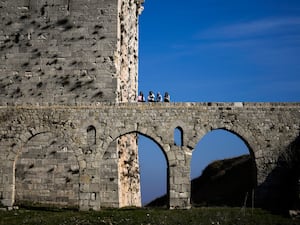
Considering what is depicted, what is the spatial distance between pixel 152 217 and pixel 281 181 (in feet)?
21.2

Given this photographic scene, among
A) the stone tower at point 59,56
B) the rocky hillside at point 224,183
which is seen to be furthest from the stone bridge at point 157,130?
the rocky hillside at point 224,183

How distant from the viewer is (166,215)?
1992cm

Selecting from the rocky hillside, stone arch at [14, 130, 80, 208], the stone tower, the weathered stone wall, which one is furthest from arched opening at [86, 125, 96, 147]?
the rocky hillside

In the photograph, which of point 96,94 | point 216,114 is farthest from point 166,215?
point 96,94

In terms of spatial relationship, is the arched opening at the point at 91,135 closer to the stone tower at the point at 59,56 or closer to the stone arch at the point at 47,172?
the stone arch at the point at 47,172

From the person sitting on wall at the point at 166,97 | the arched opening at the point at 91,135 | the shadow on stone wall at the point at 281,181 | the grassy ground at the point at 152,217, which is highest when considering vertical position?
the person sitting on wall at the point at 166,97

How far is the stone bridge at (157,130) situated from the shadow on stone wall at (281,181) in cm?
4

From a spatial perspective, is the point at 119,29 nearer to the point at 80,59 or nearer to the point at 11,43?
the point at 80,59

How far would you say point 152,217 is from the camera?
19453mm

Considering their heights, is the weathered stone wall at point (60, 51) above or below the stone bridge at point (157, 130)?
above

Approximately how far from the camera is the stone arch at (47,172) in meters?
24.8

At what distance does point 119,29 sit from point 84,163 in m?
7.26

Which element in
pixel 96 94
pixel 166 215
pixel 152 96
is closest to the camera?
pixel 166 215

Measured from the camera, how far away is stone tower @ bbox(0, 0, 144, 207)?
999 inches
